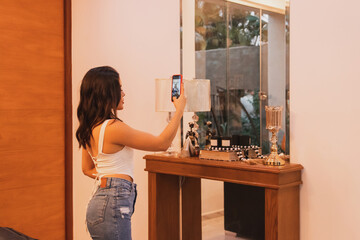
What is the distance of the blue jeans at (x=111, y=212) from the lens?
203cm

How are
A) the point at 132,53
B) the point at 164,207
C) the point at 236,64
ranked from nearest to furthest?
1. the point at 236,64
2. the point at 164,207
3. the point at 132,53

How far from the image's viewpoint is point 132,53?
352 centimetres

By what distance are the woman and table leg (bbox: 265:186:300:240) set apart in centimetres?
68

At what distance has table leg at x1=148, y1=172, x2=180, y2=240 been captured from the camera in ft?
10.3

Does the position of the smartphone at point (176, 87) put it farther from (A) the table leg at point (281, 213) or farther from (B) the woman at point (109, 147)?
(A) the table leg at point (281, 213)

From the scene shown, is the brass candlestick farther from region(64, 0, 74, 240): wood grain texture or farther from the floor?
region(64, 0, 74, 240): wood grain texture

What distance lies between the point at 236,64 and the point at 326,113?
82 centimetres

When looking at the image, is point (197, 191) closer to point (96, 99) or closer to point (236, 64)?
point (236, 64)

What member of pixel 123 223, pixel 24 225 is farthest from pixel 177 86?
pixel 24 225

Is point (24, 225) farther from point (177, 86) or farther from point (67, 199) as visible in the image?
point (177, 86)

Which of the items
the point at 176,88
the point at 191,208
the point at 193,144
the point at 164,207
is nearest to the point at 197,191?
the point at 191,208

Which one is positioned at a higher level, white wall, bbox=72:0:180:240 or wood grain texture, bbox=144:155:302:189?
white wall, bbox=72:0:180:240

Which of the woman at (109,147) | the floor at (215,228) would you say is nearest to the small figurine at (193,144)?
the floor at (215,228)

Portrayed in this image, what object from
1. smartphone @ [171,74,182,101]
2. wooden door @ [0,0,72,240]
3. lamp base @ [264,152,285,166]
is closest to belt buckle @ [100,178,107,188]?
smartphone @ [171,74,182,101]
